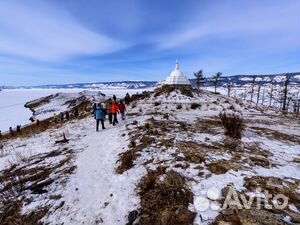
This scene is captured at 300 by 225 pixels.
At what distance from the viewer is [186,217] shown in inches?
209

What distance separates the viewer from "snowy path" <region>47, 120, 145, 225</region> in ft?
19.7

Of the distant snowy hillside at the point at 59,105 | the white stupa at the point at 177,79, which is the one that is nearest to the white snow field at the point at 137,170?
the white stupa at the point at 177,79

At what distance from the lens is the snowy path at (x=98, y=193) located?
19.7ft

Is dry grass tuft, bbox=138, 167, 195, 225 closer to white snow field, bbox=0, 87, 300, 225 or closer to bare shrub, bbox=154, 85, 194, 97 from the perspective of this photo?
white snow field, bbox=0, 87, 300, 225

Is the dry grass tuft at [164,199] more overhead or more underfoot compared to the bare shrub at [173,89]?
more underfoot

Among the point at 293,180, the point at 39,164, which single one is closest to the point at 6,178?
the point at 39,164

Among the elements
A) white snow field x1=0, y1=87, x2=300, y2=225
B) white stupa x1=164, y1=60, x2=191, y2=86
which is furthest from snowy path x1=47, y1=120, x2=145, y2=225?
white stupa x1=164, y1=60, x2=191, y2=86

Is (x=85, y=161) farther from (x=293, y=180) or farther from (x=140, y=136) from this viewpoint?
(x=293, y=180)

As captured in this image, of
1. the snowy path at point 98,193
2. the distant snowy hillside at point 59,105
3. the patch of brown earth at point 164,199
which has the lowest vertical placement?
the distant snowy hillside at point 59,105

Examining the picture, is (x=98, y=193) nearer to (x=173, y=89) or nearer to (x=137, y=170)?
(x=137, y=170)

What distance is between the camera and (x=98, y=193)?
709 cm

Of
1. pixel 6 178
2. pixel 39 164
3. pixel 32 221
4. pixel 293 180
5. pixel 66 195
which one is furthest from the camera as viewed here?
pixel 39 164

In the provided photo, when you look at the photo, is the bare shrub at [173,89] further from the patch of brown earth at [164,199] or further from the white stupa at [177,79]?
the patch of brown earth at [164,199]

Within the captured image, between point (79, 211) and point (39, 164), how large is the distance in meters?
4.83
